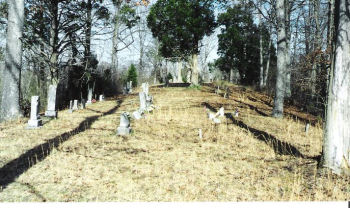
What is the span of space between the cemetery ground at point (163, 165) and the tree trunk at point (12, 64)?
1259 millimetres

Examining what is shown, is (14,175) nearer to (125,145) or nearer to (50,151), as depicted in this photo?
(50,151)

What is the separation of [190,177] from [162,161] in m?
1.02

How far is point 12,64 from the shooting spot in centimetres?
970

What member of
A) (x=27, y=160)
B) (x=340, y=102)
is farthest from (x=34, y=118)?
(x=340, y=102)

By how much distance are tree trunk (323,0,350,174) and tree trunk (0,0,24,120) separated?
9.98 m

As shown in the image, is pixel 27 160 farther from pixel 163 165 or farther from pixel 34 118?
pixel 34 118

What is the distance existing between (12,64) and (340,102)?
10.4 m

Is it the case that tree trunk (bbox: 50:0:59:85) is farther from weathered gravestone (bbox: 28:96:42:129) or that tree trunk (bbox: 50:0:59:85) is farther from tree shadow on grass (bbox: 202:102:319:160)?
tree shadow on grass (bbox: 202:102:319:160)

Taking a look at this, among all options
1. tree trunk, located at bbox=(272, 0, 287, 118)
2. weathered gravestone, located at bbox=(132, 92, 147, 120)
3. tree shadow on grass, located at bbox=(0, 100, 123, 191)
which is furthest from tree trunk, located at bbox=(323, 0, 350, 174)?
weathered gravestone, located at bbox=(132, 92, 147, 120)

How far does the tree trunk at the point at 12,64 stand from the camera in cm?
956

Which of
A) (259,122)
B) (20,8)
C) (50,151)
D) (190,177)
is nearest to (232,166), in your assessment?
(190,177)

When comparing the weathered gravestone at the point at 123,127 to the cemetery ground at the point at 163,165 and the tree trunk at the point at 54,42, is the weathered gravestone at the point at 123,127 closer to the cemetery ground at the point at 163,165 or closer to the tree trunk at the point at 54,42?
the cemetery ground at the point at 163,165

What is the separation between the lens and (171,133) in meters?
7.96

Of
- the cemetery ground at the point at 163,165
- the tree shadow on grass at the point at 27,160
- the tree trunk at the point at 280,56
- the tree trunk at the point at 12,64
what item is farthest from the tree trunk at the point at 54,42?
the tree trunk at the point at 280,56
